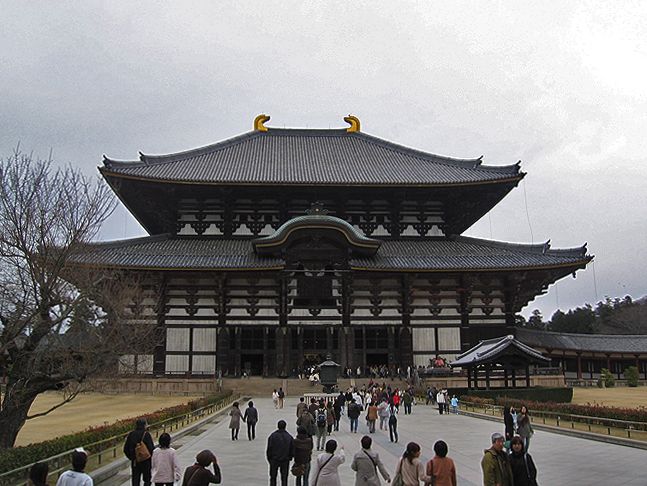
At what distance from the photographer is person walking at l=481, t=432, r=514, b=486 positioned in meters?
9.47

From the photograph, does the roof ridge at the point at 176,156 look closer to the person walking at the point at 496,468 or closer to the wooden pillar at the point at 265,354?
the wooden pillar at the point at 265,354

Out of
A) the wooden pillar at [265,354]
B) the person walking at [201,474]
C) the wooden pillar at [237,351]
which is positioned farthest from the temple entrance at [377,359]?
the person walking at [201,474]

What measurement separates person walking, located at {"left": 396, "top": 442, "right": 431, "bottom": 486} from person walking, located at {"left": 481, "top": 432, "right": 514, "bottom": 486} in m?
0.95

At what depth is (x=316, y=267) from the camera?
45.8 metres

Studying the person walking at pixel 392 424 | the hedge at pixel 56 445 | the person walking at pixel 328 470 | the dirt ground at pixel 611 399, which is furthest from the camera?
the dirt ground at pixel 611 399

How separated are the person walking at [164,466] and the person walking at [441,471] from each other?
4287 millimetres

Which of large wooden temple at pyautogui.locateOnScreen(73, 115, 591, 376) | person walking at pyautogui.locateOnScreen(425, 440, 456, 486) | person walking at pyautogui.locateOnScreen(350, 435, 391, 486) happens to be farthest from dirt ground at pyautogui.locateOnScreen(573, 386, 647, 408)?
person walking at pyautogui.locateOnScreen(350, 435, 391, 486)

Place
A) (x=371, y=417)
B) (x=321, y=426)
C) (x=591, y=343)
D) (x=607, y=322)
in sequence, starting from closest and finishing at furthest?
(x=321, y=426)
(x=371, y=417)
(x=591, y=343)
(x=607, y=322)

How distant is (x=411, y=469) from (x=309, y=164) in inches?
1818

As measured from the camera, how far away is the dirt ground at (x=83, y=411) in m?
22.5

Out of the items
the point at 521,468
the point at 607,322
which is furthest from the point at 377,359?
the point at 607,322

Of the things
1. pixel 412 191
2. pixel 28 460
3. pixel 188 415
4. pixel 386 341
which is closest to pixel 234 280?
pixel 386 341

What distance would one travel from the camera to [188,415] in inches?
1004

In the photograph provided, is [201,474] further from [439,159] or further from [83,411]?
[439,159]
